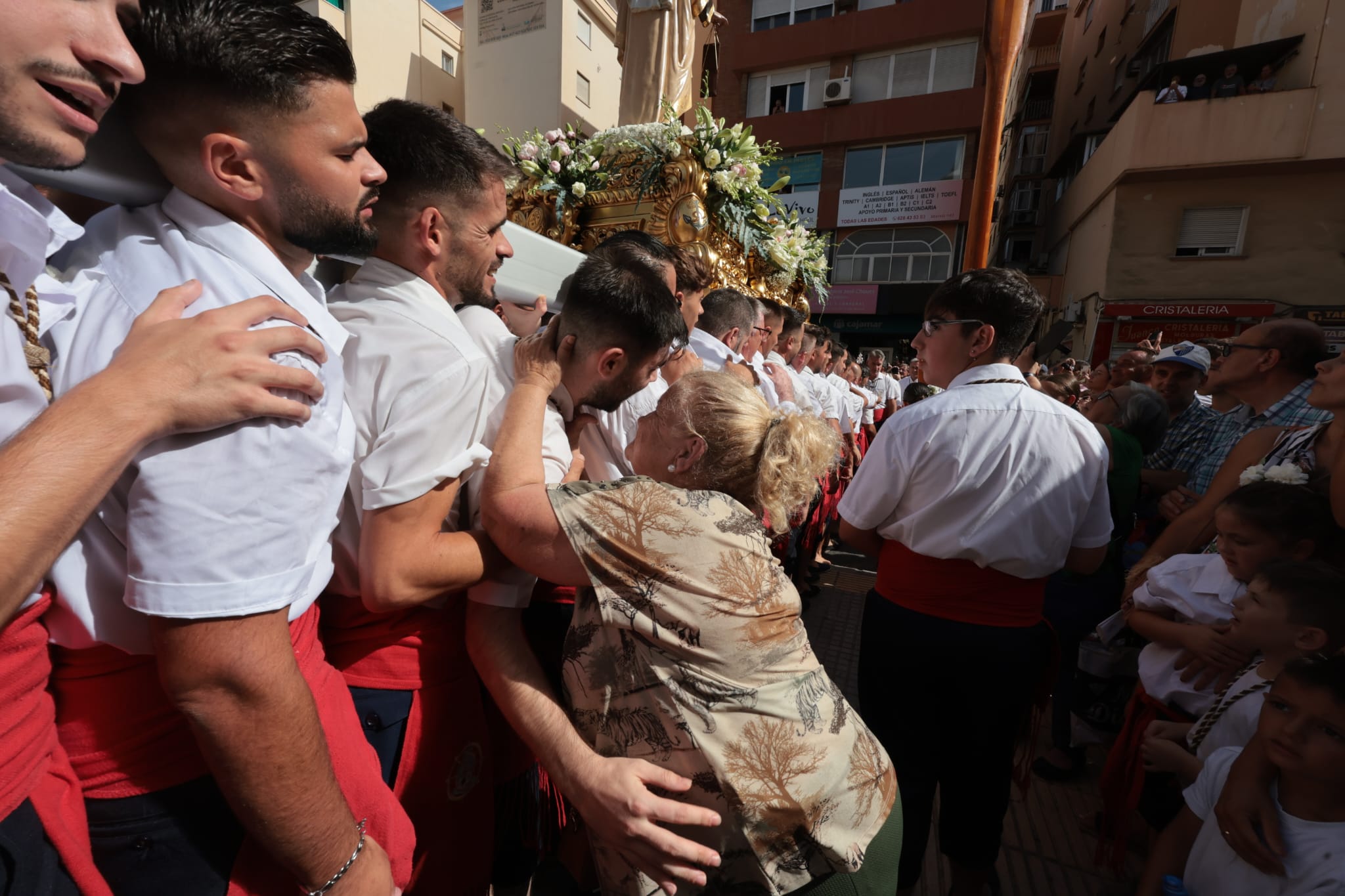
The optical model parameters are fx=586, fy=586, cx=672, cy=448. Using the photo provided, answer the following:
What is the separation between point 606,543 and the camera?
1184mm

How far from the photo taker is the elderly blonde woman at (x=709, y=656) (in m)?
1.19

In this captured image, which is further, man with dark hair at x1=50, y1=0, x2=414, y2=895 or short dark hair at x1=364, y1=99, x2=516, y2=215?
short dark hair at x1=364, y1=99, x2=516, y2=215

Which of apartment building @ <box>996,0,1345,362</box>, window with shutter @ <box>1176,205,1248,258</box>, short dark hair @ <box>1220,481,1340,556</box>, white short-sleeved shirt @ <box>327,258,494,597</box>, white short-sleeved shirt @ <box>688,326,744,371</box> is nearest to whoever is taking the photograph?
white short-sleeved shirt @ <box>327,258,494,597</box>

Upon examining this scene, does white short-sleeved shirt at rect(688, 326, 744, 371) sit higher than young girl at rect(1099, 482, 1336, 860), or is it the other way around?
white short-sleeved shirt at rect(688, 326, 744, 371)

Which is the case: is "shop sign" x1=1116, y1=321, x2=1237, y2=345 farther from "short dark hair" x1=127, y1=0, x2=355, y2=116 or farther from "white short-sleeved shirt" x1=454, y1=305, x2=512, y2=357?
"short dark hair" x1=127, y1=0, x2=355, y2=116

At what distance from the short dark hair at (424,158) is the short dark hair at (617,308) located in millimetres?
342

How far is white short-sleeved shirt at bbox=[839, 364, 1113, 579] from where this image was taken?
201 centimetres

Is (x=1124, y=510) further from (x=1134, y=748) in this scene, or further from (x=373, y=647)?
(x=373, y=647)

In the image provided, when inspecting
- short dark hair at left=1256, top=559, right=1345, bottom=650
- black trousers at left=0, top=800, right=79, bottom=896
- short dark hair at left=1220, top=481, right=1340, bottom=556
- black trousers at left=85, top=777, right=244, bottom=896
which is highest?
short dark hair at left=1220, top=481, right=1340, bottom=556

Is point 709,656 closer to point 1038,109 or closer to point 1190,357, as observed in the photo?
point 1190,357

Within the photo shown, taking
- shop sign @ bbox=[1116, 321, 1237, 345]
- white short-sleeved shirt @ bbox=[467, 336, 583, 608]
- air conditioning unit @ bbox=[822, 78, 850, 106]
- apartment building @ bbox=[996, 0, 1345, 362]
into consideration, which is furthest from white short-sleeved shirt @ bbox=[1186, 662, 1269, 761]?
air conditioning unit @ bbox=[822, 78, 850, 106]

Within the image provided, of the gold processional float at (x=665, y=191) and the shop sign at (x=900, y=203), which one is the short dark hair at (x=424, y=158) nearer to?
the gold processional float at (x=665, y=191)

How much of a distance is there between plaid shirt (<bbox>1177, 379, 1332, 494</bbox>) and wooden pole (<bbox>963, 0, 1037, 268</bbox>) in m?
2.33

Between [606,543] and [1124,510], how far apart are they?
116 inches
